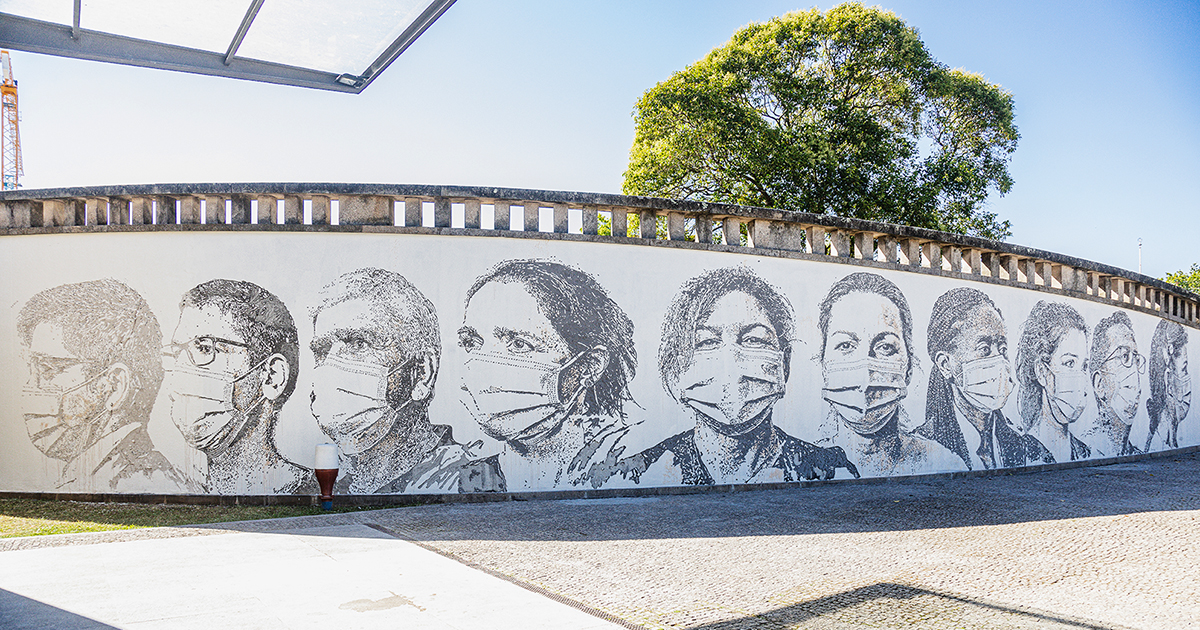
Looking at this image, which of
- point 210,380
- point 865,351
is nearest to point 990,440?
point 865,351

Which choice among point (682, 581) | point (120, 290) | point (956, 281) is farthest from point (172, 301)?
point (956, 281)

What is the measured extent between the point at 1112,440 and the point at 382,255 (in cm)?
1111

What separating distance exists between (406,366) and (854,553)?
472cm

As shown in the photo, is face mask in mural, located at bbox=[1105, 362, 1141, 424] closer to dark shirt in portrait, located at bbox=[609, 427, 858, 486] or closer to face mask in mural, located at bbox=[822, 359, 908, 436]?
face mask in mural, located at bbox=[822, 359, 908, 436]

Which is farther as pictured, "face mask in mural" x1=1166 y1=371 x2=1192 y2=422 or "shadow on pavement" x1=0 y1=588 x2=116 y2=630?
"face mask in mural" x1=1166 y1=371 x2=1192 y2=422

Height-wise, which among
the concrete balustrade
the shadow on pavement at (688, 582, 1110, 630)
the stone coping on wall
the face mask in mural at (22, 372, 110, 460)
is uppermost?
the concrete balustrade

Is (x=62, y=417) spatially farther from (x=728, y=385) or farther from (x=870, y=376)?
(x=870, y=376)

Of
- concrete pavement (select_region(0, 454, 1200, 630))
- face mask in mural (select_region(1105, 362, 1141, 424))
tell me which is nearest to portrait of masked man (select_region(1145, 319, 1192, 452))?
face mask in mural (select_region(1105, 362, 1141, 424))

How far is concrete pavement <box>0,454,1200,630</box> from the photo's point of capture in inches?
161

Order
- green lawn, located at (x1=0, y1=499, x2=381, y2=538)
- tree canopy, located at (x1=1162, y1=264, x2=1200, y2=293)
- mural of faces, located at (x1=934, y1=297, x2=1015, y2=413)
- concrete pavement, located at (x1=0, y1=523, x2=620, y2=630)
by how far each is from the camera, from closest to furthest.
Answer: concrete pavement, located at (x1=0, y1=523, x2=620, y2=630) < green lawn, located at (x1=0, y1=499, x2=381, y2=538) < mural of faces, located at (x1=934, y1=297, x2=1015, y2=413) < tree canopy, located at (x1=1162, y1=264, x2=1200, y2=293)

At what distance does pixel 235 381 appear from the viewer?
798 centimetres

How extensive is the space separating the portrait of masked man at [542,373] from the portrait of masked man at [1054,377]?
19.9 ft

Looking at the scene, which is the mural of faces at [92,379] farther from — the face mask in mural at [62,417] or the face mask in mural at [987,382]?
the face mask in mural at [987,382]

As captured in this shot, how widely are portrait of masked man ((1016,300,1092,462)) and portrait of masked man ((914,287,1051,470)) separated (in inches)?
13.4
